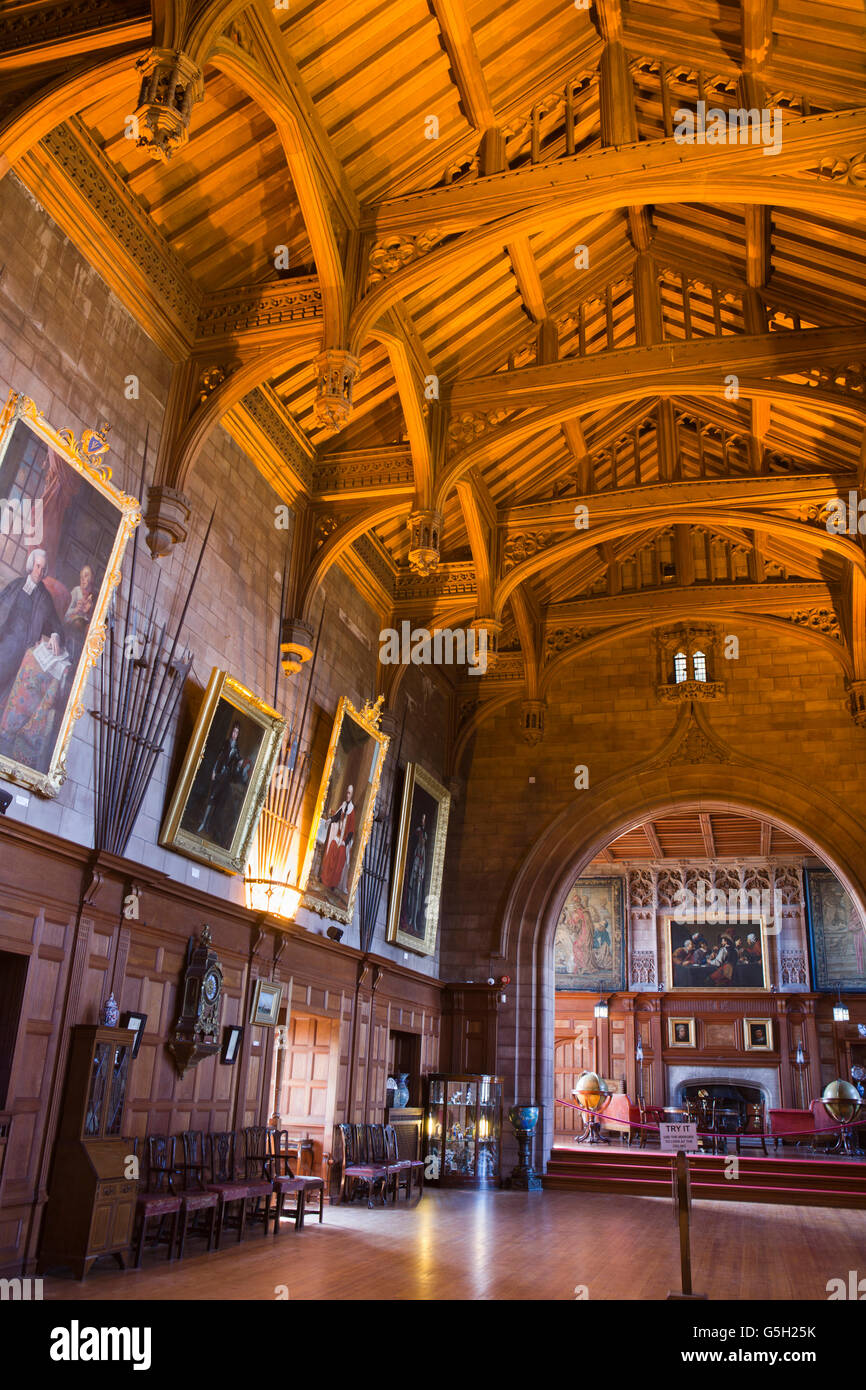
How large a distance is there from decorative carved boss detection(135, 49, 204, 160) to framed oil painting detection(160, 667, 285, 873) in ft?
14.8

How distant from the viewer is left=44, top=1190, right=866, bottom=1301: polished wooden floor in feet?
23.7

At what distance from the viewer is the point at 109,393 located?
882cm

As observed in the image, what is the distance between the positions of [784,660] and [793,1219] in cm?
808

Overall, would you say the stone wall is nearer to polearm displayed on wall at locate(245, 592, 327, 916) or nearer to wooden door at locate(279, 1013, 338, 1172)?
polearm displayed on wall at locate(245, 592, 327, 916)

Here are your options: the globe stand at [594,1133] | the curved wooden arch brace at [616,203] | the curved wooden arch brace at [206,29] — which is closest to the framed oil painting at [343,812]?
the curved wooden arch brace at [616,203]

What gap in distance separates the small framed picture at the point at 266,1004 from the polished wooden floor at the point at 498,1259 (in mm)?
1949

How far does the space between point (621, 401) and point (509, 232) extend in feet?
9.38

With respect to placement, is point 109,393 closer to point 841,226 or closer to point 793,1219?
point 841,226

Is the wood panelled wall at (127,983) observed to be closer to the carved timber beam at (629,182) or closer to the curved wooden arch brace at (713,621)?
the carved timber beam at (629,182)

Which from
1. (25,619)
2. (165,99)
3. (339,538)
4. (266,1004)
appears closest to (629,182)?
(165,99)

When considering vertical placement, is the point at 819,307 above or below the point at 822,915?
above

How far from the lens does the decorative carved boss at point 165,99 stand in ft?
21.2

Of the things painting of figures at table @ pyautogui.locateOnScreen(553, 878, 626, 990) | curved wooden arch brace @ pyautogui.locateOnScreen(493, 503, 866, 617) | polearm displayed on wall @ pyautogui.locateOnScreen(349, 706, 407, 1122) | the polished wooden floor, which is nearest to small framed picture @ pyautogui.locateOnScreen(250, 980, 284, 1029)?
the polished wooden floor
